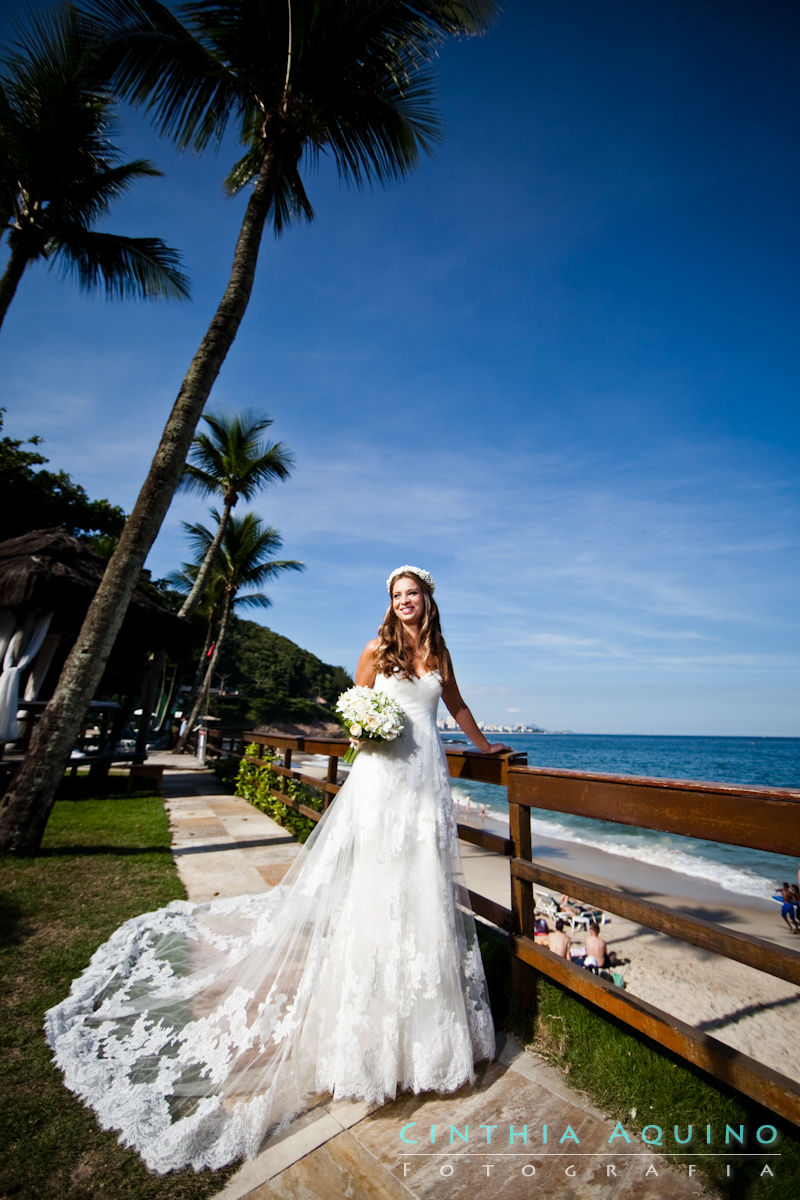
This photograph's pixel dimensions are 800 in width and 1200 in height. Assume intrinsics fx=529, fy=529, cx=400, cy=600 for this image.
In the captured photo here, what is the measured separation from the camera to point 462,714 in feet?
9.43

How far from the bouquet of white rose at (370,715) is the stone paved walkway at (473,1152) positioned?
4.28ft

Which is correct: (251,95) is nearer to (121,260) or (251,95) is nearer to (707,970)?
(121,260)

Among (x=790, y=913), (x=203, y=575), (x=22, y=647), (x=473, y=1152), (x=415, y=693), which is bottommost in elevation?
(x=790, y=913)

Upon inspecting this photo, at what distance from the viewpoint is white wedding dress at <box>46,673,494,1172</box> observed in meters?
1.88

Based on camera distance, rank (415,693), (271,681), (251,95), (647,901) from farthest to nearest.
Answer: (271,681)
(251,95)
(415,693)
(647,901)

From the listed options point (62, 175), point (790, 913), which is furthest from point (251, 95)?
point (790, 913)

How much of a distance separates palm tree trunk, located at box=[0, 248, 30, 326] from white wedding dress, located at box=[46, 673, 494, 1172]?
10542 mm

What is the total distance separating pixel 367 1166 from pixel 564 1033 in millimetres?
997

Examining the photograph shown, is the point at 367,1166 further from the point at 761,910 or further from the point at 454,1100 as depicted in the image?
the point at 761,910

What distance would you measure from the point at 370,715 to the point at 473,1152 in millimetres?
1469

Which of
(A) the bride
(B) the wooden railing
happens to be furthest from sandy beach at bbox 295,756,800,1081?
(A) the bride

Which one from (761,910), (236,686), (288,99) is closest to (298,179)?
(288,99)

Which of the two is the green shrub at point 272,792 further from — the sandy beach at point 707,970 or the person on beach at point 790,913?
the person on beach at point 790,913

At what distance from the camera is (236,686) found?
173 ft
